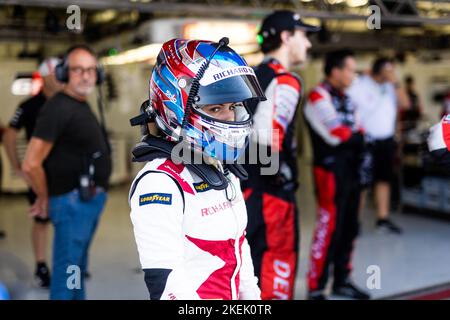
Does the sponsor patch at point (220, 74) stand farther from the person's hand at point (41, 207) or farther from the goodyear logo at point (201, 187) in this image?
the person's hand at point (41, 207)

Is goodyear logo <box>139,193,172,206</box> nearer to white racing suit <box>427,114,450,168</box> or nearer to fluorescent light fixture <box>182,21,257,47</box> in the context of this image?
white racing suit <box>427,114,450,168</box>

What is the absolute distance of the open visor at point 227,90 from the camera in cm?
142

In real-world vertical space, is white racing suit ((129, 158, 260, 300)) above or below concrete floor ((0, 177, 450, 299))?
above

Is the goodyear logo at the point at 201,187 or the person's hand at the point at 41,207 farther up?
the goodyear logo at the point at 201,187

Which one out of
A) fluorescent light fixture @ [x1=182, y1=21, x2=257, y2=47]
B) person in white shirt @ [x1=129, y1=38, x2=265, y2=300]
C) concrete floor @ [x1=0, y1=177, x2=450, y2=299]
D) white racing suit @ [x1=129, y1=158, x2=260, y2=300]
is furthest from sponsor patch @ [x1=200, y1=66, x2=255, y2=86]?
fluorescent light fixture @ [x1=182, y1=21, x2=257, y2=47]

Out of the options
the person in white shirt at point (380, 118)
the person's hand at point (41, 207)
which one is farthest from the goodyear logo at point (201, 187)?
the person in white shirt at point (380, 118)

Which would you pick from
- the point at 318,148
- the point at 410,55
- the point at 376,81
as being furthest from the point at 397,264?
the point at 410,55

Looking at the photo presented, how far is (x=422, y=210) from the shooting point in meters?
6.28

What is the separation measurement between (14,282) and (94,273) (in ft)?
1.89

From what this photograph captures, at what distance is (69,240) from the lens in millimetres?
2840

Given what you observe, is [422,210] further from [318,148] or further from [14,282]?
[14,282]

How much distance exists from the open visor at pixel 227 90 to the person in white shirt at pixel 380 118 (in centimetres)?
406

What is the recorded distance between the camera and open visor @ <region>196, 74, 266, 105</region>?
1420mm

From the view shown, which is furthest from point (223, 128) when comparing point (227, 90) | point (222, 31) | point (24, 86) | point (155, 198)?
point (24, 86)
